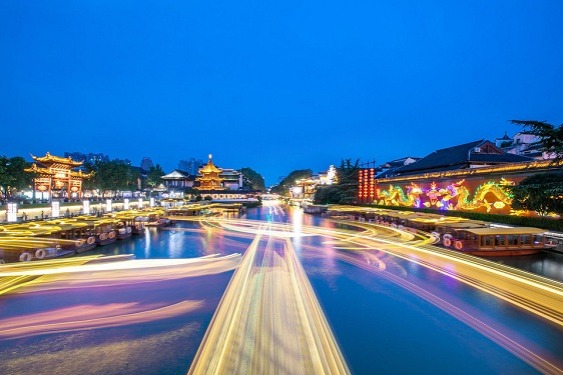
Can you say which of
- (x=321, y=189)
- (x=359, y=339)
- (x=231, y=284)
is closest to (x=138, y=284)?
(x=231, y=284)

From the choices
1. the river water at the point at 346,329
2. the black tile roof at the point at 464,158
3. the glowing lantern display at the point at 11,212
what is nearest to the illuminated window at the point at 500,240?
the river water at the point at 346,329

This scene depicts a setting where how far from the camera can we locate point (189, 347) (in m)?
8.16

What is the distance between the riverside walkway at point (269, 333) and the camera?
698 centimetres

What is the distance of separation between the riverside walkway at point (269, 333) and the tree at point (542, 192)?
41.5ft

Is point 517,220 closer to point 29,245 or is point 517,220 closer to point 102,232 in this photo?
point 102,232

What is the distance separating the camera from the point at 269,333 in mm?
8539

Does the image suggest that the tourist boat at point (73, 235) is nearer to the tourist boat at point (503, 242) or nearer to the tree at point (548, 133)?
the tourist boat at point (503, 242)

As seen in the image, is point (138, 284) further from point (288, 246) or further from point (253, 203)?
point (253, 203)

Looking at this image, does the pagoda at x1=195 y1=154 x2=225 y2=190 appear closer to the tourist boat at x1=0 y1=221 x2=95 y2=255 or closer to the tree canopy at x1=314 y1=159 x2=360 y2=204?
the tree canopy at x1=314 y1=159 x2=360 y2=204

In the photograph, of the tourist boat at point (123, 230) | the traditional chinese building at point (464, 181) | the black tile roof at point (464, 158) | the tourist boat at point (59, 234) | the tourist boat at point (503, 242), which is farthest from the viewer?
the black tile roof at point (464, 158)

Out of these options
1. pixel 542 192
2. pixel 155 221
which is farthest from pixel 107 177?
pixel 542 192

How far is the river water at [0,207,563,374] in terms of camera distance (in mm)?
7508

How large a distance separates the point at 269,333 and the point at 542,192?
1579 cm

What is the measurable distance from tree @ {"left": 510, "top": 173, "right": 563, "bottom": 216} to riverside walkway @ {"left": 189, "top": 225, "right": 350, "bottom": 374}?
41.5 feet
